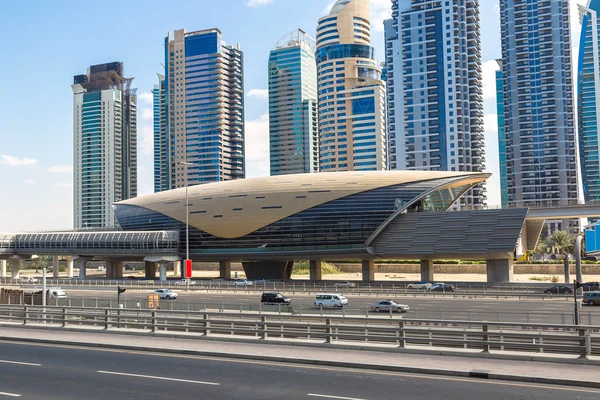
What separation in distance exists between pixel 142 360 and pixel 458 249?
74.2 metres

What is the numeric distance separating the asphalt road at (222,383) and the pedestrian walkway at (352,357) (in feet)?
1.43

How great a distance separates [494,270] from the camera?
88.9 metres

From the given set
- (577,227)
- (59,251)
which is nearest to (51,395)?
(59,251)

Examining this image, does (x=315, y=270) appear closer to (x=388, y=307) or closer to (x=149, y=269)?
(x=149, y=269)

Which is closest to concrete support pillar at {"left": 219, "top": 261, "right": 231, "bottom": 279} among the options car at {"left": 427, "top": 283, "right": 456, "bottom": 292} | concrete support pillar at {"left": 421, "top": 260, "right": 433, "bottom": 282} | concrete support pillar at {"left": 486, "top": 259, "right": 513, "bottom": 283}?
concrete support pillar at {"left": 421, "top": 260, "right": 433, "bottom": 282}

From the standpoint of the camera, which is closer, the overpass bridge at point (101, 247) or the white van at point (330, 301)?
the white van at point (330, 301)

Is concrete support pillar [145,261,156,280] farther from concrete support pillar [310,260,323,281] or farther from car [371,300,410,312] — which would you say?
car [371,300,410,312]

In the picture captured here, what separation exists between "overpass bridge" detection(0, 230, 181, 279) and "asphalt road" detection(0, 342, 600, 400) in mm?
88145

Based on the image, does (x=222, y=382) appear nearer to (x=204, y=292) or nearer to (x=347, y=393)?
(x=347, y=393)

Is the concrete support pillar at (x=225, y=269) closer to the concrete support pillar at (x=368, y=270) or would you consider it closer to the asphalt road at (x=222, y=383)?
the concrete support pillar at (x=368, y=270)

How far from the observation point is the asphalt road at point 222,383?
14727 mm

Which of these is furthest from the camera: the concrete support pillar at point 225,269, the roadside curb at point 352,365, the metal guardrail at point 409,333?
the concrete support pillar at point 225,269

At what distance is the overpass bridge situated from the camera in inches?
4299

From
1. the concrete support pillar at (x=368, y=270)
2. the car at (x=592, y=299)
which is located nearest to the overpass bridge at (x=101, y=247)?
the concrete support pillar at (x=368, y=270)
